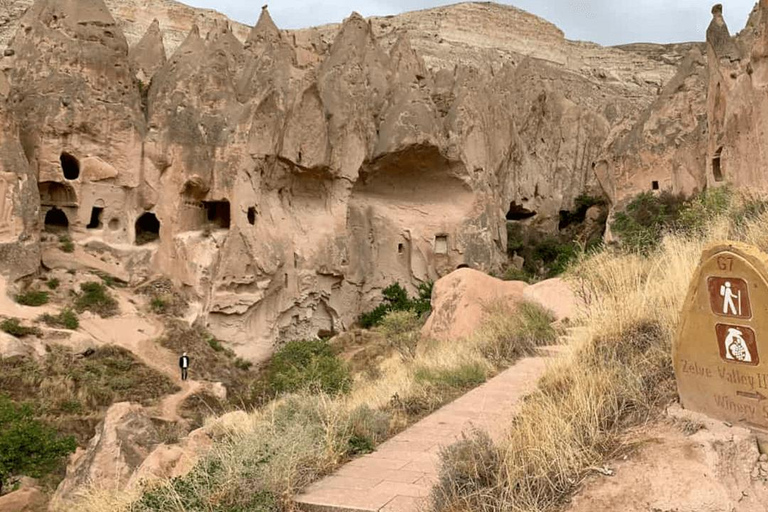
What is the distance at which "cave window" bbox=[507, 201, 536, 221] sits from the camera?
27.7 meters

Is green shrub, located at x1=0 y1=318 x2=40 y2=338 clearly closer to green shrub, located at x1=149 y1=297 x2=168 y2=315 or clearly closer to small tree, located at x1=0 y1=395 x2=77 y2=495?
green shrub, located at x1=149 y1=297 x2=168 y2=315

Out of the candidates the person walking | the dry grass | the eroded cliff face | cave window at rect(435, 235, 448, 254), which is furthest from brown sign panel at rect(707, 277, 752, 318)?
cave window at rect(435, 235, 448, 254)

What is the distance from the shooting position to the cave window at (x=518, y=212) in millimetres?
27734

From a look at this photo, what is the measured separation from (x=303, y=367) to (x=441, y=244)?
29.2 ft

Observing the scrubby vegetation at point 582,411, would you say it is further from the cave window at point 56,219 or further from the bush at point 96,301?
the cave window at point 56,219

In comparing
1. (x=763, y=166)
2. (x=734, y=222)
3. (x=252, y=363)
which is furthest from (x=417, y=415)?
(x=252, y=363)

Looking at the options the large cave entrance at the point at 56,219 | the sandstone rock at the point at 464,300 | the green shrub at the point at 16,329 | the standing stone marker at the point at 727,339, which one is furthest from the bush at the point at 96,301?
the standing stone marker at the point at 727,339

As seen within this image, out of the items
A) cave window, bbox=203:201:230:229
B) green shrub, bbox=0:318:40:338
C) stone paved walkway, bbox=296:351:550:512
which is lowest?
green shrub, bbox=0:318:40:338

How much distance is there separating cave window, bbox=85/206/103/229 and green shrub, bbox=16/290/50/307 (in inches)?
116

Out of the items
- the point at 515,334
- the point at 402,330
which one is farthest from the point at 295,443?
the point at 402,330

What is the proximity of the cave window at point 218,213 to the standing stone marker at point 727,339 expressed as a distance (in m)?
16.8

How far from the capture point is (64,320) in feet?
50.0

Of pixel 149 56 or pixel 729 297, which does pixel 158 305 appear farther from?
pixel 729 297

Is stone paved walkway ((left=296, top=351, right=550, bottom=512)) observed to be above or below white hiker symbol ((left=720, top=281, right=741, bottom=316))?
below
